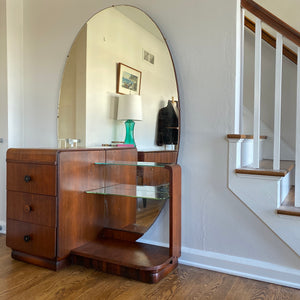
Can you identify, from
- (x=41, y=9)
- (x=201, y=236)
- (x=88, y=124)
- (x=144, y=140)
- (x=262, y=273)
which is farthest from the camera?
(x=41, y=9)

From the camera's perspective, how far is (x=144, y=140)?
210 centimetres

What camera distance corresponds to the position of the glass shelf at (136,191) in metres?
1.86

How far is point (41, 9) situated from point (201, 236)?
7.30 ft

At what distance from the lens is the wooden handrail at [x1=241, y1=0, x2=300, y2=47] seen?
1.63 m

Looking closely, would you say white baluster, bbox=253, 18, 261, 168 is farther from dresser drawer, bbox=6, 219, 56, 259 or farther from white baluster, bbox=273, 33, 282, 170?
dresser drawer, bbox=6, 219, 56, 259

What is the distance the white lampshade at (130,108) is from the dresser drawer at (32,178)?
25.6 inches

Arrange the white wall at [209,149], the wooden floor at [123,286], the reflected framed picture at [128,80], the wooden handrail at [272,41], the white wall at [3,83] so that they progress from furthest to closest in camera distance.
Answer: the white wall at [3,83], the wooden handrail at [272,41], the reflected framed picture at [128,80], the white wall at [209,149], the wooden floor at [123,286]

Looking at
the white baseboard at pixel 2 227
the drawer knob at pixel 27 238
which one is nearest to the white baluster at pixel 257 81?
the drawer knob at pixel 27 238

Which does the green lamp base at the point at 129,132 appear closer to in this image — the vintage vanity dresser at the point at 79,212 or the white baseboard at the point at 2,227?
the vintage vanity dresser at the point at 79,212

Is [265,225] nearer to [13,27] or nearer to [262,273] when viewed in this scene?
[262,273]

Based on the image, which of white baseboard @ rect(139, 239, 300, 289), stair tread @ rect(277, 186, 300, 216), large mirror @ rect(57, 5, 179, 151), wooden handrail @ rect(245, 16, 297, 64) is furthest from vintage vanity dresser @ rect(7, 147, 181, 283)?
wooden handrail @ rect(245, 16, 297, 64)

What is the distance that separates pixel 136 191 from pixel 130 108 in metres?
0.59

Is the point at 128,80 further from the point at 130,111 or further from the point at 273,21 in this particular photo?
the point at 273,21

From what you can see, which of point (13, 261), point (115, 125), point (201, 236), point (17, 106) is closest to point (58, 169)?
point (115, 125)
